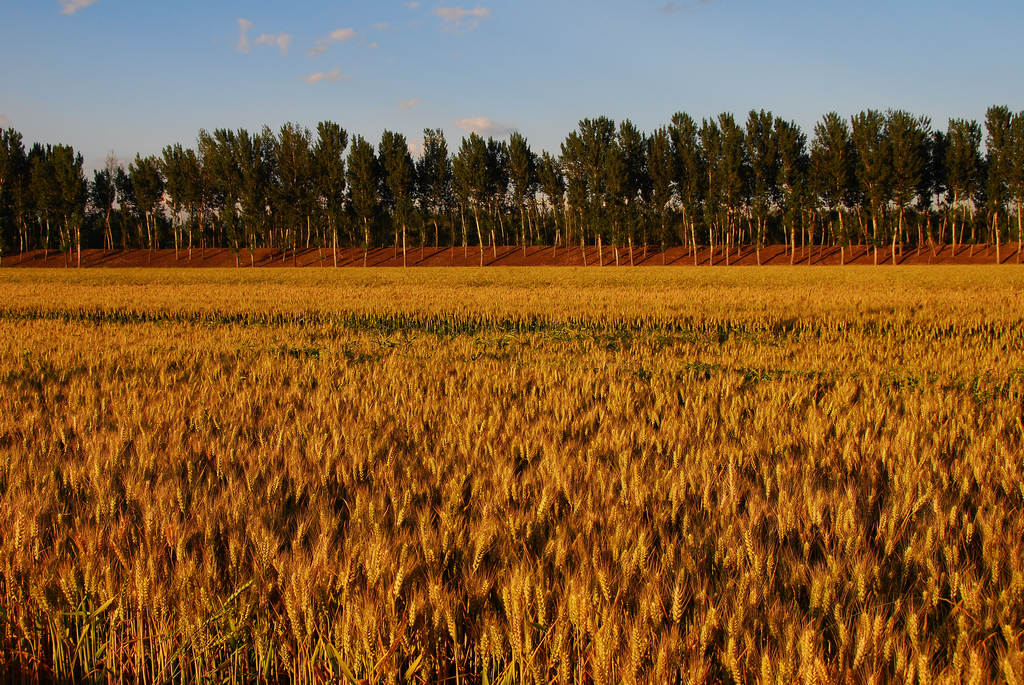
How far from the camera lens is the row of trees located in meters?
64.1

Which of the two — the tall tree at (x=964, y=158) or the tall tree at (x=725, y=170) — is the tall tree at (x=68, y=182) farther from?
the tall tree at (x=964, y=158)

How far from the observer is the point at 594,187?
66.8m

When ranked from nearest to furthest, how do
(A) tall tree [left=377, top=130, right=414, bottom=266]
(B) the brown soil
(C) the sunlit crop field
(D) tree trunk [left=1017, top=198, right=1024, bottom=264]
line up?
(C) the sunlit crop field
(D) tree trunk [left=1017, top=198, right=1024, bottom=264]
(B) the brown soil
(A) tall tree [left=377, top=130, right=414, bottom=266]

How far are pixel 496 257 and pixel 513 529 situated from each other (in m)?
68.5

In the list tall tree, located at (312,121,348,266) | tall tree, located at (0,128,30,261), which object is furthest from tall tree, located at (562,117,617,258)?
tall tree, located at (0,128,30,261)

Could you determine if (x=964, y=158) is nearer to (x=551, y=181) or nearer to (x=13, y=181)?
Result: (x=551, y=181)

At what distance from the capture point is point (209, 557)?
5.74ft

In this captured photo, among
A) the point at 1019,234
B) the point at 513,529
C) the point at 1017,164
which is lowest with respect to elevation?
the point at 513,529

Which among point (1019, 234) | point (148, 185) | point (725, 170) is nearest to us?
point (1019, 234)

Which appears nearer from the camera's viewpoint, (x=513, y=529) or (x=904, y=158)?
(x=513, y=529)

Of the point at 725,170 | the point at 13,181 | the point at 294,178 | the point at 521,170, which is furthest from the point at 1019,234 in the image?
the point at 13,181

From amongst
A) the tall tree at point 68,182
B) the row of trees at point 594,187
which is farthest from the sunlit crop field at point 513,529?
the tall tree at point 68,182

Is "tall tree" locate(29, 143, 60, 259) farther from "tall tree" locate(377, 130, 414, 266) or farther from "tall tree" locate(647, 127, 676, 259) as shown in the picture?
"tall tree" locate(647, 127, 676, 259)

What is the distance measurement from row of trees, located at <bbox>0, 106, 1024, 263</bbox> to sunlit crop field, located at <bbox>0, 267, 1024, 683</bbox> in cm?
6014
